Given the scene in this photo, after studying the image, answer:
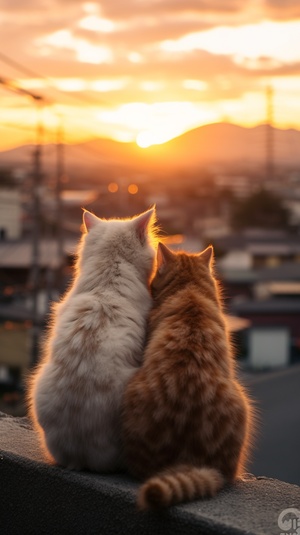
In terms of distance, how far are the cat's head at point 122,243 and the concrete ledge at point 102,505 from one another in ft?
2.34

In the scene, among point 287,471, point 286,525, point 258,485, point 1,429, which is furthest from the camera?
point 287,471

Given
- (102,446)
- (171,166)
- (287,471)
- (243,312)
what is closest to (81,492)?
(102,446)

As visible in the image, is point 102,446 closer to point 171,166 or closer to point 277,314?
point 277,314

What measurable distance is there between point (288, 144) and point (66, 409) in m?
64.4

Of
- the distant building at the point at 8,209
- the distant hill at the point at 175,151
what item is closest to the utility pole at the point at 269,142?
the distant hill at the point at 175,151

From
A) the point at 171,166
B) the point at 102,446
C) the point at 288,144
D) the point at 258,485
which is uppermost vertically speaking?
the point at 288,144

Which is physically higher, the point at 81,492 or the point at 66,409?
the point at 66,409

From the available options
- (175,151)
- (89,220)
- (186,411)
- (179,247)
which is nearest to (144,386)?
(186,411)

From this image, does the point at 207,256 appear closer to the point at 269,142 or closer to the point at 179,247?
the point at 179,247

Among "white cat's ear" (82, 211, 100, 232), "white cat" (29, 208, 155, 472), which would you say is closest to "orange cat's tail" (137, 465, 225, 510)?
"white cat" (29, 208, 155, 472)

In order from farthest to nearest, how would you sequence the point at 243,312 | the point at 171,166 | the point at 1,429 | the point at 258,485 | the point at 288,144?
1. the point at 288,144
2. the point at 171,166
3. the point at 243,312
4. the point at 1,429
5. the point at 258,485

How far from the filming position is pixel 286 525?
2105 mm

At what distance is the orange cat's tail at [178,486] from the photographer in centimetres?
207

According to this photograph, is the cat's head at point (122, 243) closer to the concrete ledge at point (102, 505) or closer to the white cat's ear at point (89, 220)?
the white cat's ear at point (89, 220)
